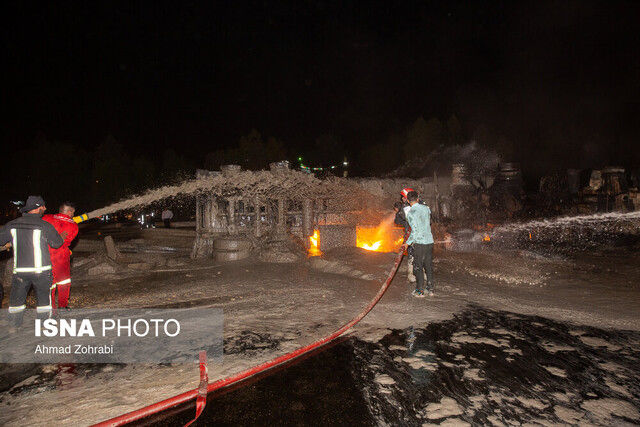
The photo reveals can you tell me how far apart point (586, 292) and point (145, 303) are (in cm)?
838

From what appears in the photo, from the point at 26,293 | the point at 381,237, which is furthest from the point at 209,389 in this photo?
the point at 381,237

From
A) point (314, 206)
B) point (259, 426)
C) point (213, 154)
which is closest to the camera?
point (259, 426)

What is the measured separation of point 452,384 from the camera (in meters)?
3.48

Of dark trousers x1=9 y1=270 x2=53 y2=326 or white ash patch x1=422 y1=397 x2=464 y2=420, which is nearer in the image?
white ash patch x1=422 y1=397 x2=464 y2=420

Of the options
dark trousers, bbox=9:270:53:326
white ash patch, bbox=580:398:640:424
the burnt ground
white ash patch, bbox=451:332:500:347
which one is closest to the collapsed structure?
the burnt ground

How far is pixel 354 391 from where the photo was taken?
3.38 meters

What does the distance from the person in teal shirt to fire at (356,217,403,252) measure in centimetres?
781

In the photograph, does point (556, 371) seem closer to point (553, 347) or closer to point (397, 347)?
point (553, 347)

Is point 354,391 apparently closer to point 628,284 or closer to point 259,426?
point 259,426

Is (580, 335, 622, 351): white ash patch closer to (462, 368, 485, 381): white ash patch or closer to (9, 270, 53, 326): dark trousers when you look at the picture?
(462, 368, 485, 381): white ash patch

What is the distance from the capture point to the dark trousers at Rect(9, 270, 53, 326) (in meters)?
5.00

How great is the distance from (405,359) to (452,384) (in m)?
0.64

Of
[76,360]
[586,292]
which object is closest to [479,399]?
[76,360]

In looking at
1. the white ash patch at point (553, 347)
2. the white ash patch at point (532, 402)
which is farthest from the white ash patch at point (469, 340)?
the white ash patch at point (532, 402)
